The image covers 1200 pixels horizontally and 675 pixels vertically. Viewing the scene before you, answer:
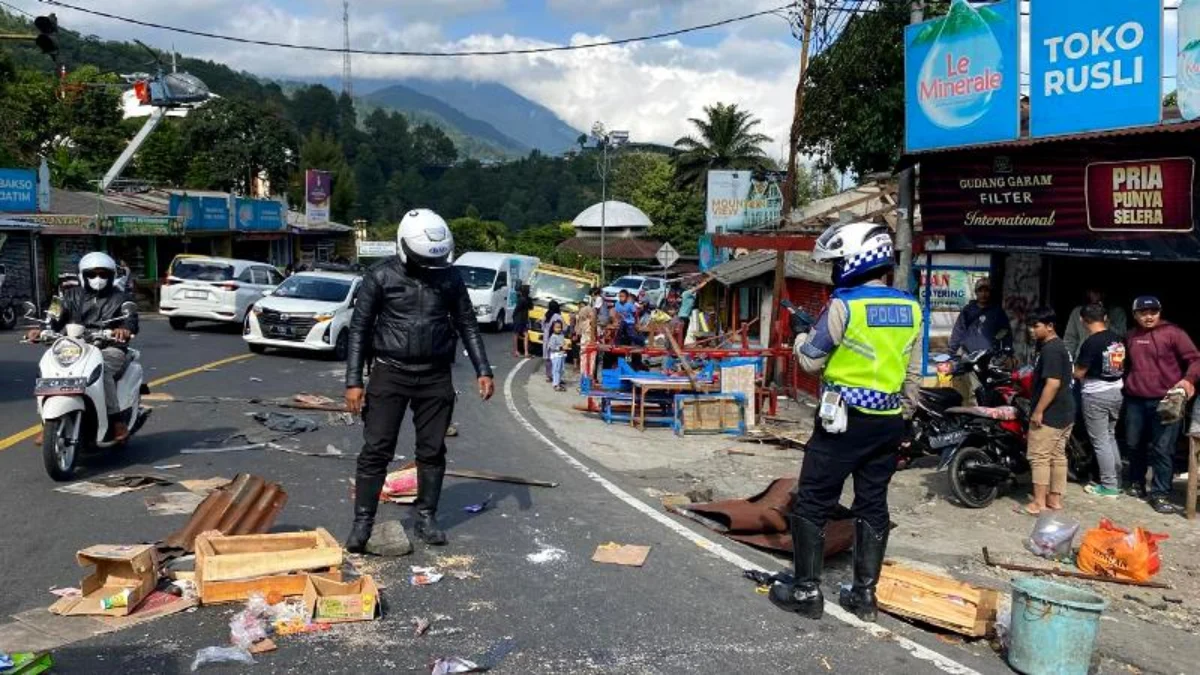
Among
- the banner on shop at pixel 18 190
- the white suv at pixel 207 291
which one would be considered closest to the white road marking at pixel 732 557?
the white suv at pixel 207 291

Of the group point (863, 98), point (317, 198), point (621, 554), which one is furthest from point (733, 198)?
point (621, 554)

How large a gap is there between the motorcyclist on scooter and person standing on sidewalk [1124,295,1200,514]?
8.53m

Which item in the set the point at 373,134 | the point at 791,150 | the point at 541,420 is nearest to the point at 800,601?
the point at 541,420

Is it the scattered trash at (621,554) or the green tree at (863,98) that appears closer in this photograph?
the scattered trash at (621,554)

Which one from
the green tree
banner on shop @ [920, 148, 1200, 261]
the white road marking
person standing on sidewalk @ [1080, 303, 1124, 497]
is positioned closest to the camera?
the white road marking

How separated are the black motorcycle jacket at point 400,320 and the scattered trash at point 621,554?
153cm

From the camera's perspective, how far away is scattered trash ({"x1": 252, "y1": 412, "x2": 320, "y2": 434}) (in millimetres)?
11000

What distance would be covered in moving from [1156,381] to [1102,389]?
1.53 feet

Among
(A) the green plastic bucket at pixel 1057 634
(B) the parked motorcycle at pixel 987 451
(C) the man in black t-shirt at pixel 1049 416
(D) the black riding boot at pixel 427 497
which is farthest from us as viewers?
(B) the parked motorcycle at pixel 987 451

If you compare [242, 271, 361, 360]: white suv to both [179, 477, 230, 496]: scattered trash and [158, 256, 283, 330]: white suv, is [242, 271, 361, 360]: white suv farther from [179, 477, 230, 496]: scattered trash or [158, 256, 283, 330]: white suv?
[179, 477, 230, 496]: scattered trash

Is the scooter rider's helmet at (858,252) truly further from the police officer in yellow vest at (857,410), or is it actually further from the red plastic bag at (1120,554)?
the red plastic bag at (1120,554)

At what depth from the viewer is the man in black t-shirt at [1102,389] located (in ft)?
30.9

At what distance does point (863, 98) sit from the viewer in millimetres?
27281

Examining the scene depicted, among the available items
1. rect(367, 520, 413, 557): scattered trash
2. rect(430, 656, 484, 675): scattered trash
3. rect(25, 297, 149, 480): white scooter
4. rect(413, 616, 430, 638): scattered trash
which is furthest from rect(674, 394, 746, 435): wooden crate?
rect(430, 656, 484, 675): scattered trash
